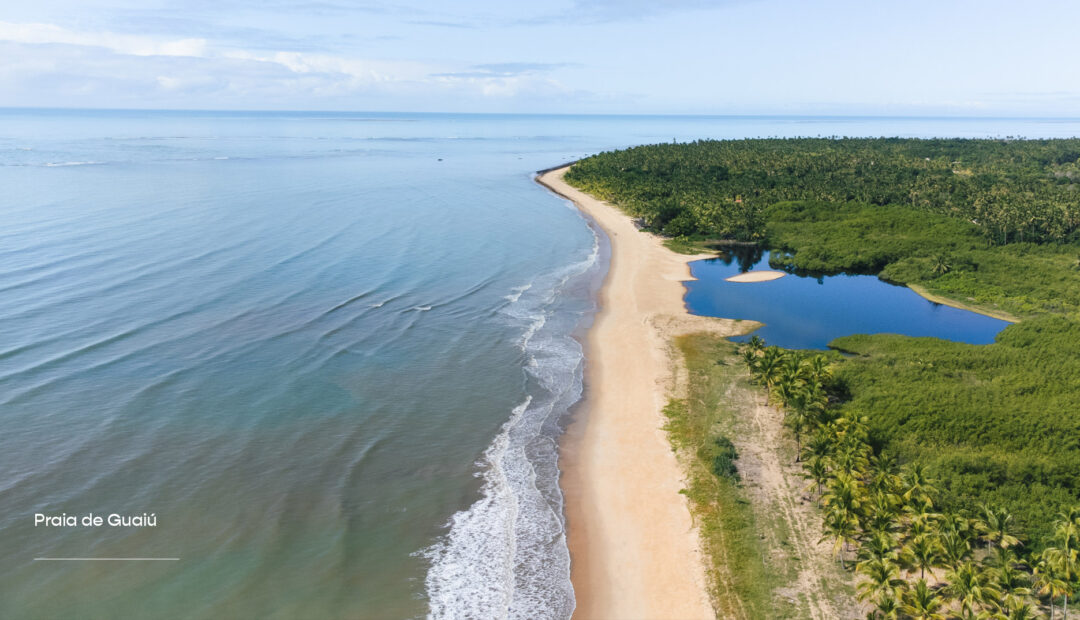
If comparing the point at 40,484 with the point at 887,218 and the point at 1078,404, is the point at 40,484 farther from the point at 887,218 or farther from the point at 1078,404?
the point at 887,218

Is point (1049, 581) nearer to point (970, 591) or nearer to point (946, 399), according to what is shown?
point (970, 591)

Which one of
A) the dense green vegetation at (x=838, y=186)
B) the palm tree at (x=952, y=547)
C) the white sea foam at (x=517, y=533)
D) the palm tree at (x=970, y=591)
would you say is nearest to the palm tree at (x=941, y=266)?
the dense green vegetation at (x=838, y=186)

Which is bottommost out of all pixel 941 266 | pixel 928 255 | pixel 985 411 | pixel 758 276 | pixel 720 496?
pixel 720 496

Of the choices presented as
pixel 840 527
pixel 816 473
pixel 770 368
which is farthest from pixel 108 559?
pixel 770 368

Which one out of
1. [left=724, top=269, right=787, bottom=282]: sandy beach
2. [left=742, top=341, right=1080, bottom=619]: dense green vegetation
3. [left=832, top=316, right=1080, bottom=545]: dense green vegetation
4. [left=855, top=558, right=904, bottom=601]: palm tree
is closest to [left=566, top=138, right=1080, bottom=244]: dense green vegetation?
[left=724, top=269, right=787, bottom=282]: sandy beach

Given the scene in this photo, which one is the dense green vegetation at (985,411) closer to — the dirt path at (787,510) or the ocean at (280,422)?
the dirt path at (787,510)

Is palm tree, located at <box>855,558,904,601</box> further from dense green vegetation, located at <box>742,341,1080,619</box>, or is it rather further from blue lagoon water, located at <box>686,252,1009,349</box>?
blue lagoon water, located at <box>686,252,1009,349</box>
